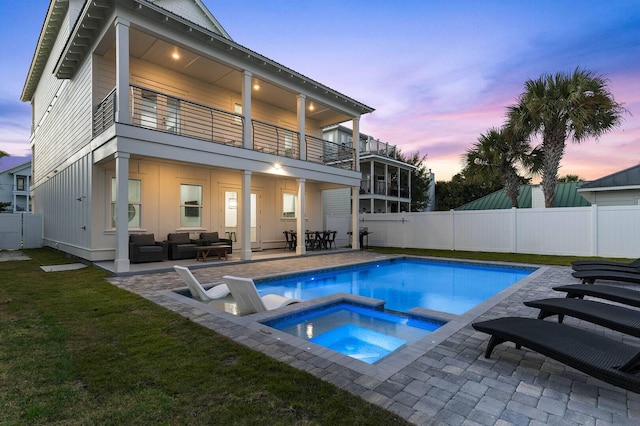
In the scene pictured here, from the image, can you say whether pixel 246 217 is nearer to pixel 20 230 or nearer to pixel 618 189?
pixel 20 230

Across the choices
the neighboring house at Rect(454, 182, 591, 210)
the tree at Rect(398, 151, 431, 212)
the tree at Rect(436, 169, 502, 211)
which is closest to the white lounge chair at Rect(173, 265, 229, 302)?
the neighboring house at Rect(454, 182, 591, 210)

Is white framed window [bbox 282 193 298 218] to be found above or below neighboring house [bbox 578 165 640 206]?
below

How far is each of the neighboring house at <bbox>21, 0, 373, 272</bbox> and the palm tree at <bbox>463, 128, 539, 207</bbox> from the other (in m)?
6.12

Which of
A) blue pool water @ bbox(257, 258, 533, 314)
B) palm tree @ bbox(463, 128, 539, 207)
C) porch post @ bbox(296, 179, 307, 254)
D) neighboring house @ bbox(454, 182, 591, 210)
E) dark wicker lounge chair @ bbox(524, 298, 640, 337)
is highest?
palm tree @ bbox(463, 128, 539, 207)

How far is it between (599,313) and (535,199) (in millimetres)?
26310

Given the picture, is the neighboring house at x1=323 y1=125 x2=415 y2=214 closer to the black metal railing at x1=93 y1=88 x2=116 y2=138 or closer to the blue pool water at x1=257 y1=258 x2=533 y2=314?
the blue pool water at x1=257 y1=258 x2=533 y2=314

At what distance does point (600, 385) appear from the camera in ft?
8.67

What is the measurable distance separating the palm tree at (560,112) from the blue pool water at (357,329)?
1218cm

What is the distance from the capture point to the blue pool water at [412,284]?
7184 mm

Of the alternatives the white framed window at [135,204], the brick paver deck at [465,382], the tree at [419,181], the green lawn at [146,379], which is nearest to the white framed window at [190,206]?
the white framed window at [135,204]

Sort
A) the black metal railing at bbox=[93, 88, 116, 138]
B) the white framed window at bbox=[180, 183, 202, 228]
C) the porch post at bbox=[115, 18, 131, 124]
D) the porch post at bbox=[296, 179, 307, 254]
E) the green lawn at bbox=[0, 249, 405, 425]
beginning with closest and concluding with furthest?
the green lawn at bbox=[0, 249, 405, 425] → the porch post at bbox=[115, 18, 131, 124] → the black metal railing at bbox=[93, 88, 116, 138] → the white framed window at bbox=[180, 183, 202, 228] → the porch post at bbox=[296, 179, 307, 254]

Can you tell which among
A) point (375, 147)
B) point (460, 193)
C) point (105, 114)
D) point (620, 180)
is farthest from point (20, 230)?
point (460, 193)

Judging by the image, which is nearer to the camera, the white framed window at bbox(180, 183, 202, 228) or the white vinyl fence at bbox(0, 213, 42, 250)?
the white framed window at bbox(180, 183, 202, 228)

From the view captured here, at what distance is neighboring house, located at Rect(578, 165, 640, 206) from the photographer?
540 inches
